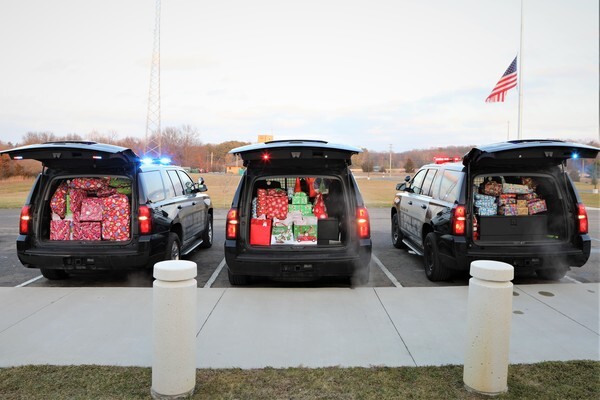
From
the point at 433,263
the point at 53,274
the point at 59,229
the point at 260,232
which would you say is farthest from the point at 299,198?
→ the point at 53,274

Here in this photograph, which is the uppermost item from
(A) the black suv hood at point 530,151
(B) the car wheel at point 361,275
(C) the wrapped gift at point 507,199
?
(A) the black suv hood at point 530,151

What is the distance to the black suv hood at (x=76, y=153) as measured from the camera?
5.71 meters

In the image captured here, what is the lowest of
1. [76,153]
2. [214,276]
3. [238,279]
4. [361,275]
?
[214,276]

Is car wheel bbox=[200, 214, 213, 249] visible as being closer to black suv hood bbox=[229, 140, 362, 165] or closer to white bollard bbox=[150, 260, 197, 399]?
black suv hood bbox=[229, 140, 362, 165]

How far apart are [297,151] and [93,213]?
3.11m

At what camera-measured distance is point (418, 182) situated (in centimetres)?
863

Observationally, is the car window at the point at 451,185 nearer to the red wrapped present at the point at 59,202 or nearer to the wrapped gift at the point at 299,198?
the wrapped gift at the point at 299,198

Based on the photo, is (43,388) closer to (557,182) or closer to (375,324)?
(375,324)

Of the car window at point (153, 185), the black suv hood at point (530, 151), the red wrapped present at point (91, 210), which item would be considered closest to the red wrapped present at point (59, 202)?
the red wrapped present at point (91, 210)

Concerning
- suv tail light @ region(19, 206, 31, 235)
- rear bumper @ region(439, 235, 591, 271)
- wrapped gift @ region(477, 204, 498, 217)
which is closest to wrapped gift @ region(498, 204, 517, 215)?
wrapped gift @ region(477, 204, 498, 217)

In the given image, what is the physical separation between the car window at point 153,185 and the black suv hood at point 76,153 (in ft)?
1.13

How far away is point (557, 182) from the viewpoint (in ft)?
20.8

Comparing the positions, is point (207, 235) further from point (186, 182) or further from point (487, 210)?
point (487, 210)

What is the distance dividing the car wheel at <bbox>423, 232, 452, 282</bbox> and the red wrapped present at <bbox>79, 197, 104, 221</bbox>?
4.76 meters
